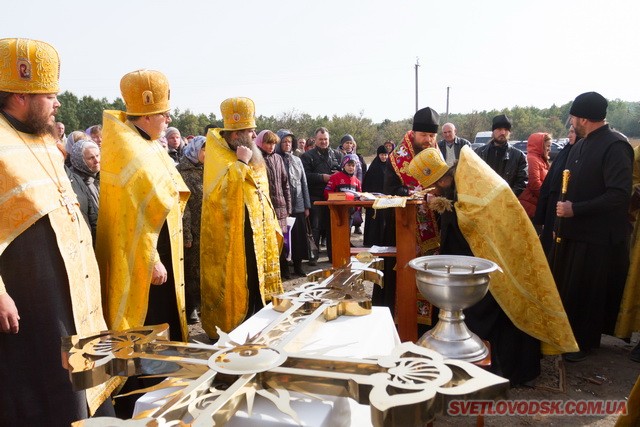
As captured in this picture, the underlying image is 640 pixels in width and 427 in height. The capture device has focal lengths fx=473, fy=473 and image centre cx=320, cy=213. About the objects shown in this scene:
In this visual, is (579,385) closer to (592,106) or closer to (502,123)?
(592,106)

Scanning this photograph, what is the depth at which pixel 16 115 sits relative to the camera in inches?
84.2

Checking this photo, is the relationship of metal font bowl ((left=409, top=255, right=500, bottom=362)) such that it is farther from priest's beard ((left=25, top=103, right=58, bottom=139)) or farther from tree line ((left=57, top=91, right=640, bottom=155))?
tree line ((left=57, top=91, right=640, bottom=155))

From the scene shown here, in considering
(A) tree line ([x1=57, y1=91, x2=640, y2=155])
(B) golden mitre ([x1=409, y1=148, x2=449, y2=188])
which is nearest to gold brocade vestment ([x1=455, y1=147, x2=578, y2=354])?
(B) golden mitre ([x1=409, y1=148, x2=449, y2=188])

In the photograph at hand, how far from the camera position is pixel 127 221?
2.65m

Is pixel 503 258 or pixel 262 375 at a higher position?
pixel 262 375

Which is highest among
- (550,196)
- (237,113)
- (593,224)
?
(237,113)

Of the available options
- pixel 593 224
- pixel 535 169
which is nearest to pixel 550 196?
pixel 593 224

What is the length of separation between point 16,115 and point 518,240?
2697mm

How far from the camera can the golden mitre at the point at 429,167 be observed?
3.16 m

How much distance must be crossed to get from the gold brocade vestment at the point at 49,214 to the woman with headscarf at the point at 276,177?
3702 mm

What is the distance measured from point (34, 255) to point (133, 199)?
0.68m

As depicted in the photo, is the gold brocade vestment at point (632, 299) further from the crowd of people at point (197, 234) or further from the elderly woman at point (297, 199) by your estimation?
the elderly woman at point (297, 199)

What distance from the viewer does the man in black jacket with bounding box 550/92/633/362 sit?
364cm

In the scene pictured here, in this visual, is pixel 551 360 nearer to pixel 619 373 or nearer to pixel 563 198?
pixel 619 373
